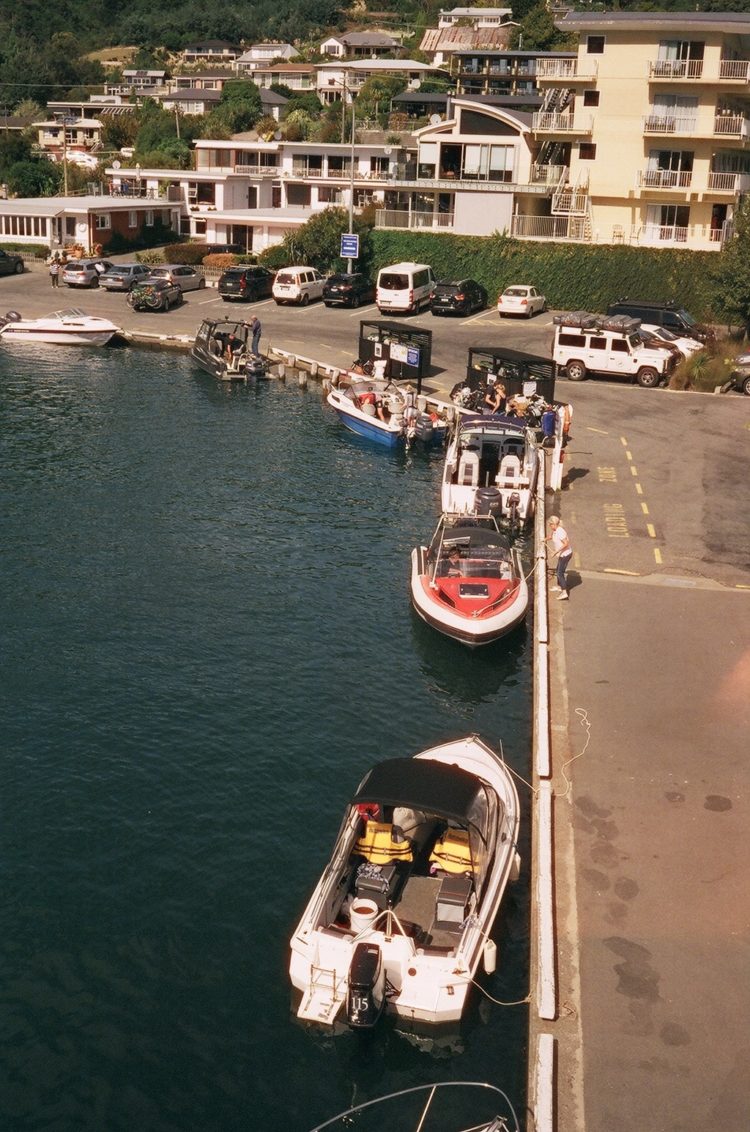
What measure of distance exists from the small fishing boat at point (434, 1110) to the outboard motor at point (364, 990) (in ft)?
2.86

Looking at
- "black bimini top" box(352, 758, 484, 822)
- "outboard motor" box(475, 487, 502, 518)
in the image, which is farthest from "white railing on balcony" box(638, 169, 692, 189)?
"black bimini top" box(352, 758, 484, 822)

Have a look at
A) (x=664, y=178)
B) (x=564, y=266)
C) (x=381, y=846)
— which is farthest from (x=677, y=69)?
(x=381, y=846)

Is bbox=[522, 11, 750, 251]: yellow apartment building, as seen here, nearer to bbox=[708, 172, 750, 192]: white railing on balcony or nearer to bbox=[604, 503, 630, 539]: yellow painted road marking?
bbox=[708, 172, 750, 192]: white railing on balcony

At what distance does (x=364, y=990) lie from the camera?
44.9 feet

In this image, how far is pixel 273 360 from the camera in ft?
169

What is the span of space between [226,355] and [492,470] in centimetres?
2003

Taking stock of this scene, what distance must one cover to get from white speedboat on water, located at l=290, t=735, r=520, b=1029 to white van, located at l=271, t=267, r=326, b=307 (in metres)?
45.3

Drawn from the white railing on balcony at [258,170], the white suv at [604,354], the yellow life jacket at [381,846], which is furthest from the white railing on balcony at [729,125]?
the yellow life jacket at [381,846]

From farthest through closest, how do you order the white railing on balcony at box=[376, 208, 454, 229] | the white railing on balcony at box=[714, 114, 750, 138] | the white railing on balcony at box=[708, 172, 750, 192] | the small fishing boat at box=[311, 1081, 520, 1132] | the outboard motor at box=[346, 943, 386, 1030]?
the white railing on balcony at box=[376, 208, 454, 229] < the white railing on balcony at box=[708, 172, 750, 192] < the white railing on balcony at box=[714, 114, 750, 138] < the outboard motor at box=[346, 943, 386, 1030] < the small fishing boat at box=[311, 1081, 520, 1132]

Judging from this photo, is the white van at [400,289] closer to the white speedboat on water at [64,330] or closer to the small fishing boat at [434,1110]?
the white speedboat on water at [64,330]

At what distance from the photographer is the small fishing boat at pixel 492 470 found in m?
31.4

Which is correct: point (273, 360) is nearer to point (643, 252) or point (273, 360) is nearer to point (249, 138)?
point (643, 252)

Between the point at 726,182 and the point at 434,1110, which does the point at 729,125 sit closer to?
the point at 726,182

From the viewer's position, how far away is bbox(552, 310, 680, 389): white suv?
1829 inches
